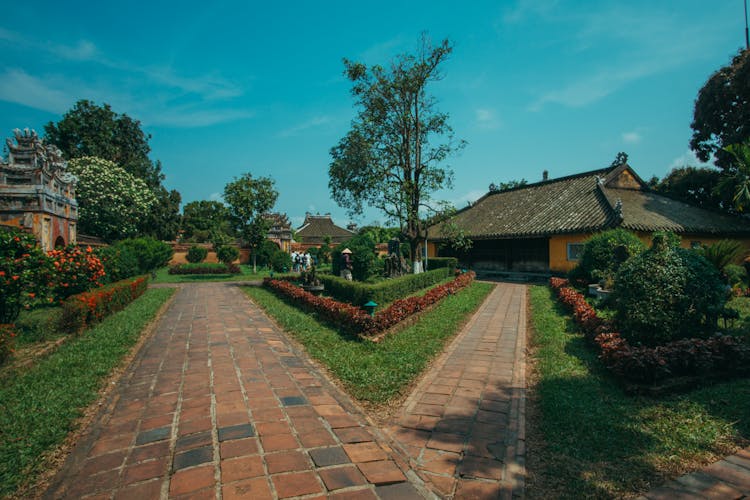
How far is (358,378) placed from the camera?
208 inches

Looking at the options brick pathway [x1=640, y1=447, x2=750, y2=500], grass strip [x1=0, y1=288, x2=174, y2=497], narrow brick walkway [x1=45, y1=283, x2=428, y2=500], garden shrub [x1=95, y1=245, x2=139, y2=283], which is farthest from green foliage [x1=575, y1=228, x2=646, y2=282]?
garden shrub [x1=95, y1=245, x2=139, y2=283]

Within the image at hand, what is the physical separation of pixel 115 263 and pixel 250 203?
32.8ft

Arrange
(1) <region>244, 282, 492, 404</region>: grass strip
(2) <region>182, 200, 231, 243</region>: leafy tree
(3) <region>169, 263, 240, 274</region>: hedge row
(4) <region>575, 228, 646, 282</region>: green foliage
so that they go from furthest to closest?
(2) <region>182, 200, 231, 243</region>: leafy tree → (3) <region>169, 263, 240, 274</region>: hedge row → (4) <region>575, 228, 646, 282</region>: green foliage → (1) <region>244, 282, 492, 404</region>: grass strip

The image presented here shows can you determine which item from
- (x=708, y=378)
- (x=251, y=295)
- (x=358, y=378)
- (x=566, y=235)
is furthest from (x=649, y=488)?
(x=566, y=235)

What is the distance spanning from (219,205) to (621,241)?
57187mm

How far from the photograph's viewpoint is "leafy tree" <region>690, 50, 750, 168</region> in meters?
17.1

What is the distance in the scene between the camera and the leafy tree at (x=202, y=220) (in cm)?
5091

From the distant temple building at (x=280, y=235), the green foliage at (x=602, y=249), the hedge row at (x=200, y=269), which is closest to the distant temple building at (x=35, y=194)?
the hedge row at (x=200, y=269)

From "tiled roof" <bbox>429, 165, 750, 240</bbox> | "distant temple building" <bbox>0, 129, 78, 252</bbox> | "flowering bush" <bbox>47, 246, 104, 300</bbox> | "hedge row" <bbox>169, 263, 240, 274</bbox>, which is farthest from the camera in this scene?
"hedge row" <bbox>169, 263, 240, 274</bbox>

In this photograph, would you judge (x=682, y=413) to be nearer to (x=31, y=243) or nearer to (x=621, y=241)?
(x=621, y=241)

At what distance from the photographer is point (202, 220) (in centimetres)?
5559

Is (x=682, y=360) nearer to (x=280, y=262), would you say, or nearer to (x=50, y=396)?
(x=50, y=396)

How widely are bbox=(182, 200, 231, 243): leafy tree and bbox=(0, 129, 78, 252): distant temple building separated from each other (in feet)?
99.0

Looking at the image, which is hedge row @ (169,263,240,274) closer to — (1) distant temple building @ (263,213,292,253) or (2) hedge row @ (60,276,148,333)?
(1) distant temple building @ (263,213,292,253)
